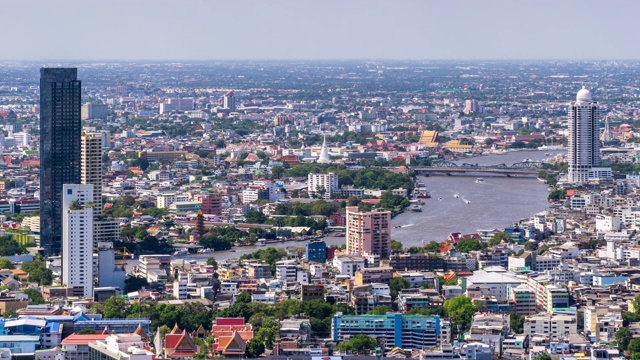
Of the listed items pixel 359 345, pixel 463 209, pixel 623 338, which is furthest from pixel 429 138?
pixel 359 345

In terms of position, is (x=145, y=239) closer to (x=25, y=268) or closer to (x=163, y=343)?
(x=25, y=268)

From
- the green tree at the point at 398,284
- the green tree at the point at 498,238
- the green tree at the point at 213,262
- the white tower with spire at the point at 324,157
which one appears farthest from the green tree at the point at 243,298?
the white tower with spire at the point at 324,157

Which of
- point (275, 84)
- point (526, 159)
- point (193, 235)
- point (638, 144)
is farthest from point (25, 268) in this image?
point (275, 84)

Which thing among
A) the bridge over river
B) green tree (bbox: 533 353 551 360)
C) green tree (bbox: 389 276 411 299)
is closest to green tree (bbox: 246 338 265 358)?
green tree (bbox: 533 353 551 360)

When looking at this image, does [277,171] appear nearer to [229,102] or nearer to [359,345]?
[359,345]

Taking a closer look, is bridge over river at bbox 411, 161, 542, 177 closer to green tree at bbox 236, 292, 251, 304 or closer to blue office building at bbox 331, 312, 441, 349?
green tree at bbox 236, 292, 251, 304
